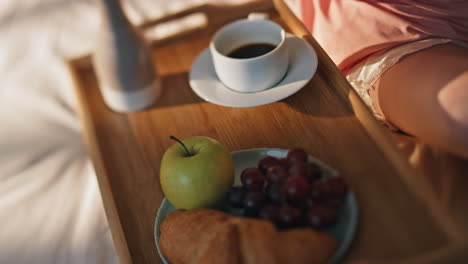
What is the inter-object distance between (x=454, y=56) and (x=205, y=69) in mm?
382

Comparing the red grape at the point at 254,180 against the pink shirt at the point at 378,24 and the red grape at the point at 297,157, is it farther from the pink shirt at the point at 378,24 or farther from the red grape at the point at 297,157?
the pink shirt at the point at 378,24

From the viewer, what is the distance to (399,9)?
0.77 meters

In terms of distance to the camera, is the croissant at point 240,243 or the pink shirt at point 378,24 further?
the pink shirt at point 378,24

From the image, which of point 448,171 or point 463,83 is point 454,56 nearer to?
point 463,83

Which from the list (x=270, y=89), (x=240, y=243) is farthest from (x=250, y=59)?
(x=240, y=243)

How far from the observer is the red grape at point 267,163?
21.7 inches

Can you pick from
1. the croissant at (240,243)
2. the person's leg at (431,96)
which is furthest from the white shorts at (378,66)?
the croissant at (240,243)

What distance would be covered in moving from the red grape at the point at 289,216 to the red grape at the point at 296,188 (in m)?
0.01

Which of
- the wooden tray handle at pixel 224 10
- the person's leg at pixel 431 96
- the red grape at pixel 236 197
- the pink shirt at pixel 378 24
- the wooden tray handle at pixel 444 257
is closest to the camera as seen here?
the wooden tray handle at pixel 444 257

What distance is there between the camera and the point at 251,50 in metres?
0.73

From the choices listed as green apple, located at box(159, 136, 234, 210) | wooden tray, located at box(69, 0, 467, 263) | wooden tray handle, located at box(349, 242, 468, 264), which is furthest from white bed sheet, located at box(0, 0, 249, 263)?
wooden tray handle, located at box(349, 242, 468, 264)

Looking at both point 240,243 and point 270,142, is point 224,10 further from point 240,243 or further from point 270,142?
point 240,243

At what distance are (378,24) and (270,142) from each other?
30 centimetres

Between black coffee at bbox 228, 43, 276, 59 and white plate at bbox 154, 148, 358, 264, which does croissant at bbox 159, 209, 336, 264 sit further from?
black coffee at bbox 228, 43, 276, 59
